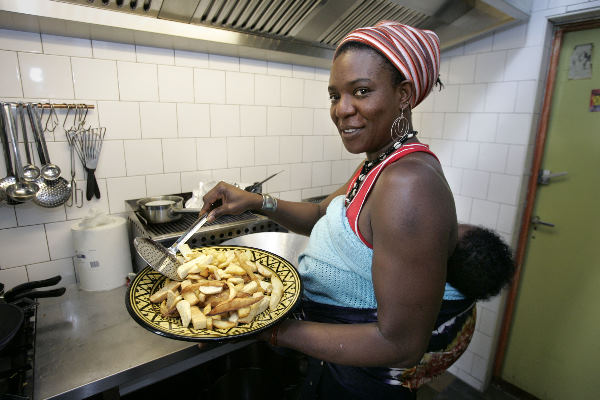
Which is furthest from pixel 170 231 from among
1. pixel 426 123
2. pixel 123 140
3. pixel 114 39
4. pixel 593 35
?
pixel 593 35

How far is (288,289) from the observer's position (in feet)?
2.69

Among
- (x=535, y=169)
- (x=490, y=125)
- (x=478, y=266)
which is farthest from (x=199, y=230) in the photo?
(x=535, y=169)

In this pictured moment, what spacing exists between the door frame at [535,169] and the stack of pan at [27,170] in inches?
88.4

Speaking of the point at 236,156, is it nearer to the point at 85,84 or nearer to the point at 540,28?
the point at 85,84

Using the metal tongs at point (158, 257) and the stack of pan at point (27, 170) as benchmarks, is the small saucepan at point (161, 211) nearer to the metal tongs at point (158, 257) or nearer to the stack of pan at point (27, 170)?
the stack of pan at point (27, 170)

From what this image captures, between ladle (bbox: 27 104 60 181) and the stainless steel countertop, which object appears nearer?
the stainless steel countertop

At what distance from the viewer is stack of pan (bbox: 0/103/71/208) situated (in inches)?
45.1

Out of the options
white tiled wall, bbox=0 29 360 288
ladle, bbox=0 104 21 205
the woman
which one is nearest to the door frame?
white tiled wall, bbox=0 29 360 288

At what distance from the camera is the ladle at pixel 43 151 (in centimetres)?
118

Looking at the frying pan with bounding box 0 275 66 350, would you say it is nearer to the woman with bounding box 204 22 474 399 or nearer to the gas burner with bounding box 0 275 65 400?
the gas burner with bounding box 0 275 65 400

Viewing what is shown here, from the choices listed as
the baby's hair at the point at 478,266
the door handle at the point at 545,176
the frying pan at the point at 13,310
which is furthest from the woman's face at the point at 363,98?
the door handle at the point at 545,176

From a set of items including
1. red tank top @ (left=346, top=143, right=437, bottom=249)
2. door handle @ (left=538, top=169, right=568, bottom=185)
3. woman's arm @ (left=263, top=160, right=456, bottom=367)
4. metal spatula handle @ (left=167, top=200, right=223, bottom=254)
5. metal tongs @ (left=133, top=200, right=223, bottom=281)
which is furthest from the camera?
door handle @ (left=538, top=169, right=568, bottom=185)

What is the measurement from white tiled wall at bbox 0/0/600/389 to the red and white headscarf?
41.8 inches

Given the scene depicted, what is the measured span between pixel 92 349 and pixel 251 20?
4.30ft
